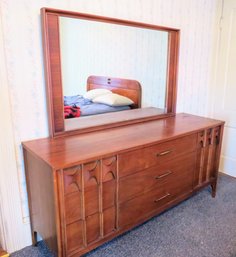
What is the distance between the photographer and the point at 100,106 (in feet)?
6.62

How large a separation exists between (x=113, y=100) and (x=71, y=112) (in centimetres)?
43

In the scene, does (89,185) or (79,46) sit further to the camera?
(79,46)

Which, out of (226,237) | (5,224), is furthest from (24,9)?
(226,237)

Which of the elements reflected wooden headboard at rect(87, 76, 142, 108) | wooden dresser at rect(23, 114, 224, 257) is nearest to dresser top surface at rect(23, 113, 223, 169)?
wooden dresser at rect(23, 114, 224, 257)

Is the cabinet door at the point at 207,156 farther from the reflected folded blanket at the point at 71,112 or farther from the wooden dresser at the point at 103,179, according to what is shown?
the reflected folded blanket at the point at 71,112

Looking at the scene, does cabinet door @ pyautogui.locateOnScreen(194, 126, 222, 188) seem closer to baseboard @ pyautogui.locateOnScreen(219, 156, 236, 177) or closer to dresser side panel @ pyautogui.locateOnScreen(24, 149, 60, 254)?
baseboard @ pyautogui.locateOnScreen(219, 156, 236, 177)

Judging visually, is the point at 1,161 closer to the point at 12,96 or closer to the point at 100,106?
the point at 12,96

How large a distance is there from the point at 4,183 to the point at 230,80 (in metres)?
2.45

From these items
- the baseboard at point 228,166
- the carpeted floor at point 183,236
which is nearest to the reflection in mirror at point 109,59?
the carpeted floor at point 183,236

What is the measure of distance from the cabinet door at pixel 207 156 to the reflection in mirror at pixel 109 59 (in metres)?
0.48

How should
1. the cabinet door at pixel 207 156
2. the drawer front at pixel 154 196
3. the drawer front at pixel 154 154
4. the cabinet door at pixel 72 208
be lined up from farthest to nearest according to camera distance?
1. the cabinet door at pixel 207 156
2. the drawer front at pixel 154 196
3. the drawer front at pixel 154 154
4. the cabinet door at pixel 72 208

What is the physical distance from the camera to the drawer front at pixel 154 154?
5.26 feet

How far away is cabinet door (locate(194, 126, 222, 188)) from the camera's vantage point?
219 cm

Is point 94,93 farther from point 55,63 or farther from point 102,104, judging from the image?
point 55,63
